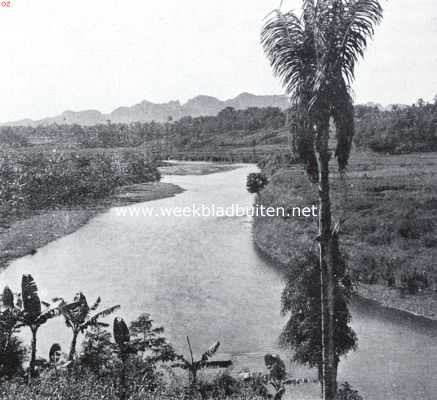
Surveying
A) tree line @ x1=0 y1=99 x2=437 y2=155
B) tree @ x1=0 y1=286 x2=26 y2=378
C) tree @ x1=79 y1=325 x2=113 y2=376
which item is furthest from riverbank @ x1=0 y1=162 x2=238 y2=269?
tree line @ x1=0 y1=99 x2=437 y2=155

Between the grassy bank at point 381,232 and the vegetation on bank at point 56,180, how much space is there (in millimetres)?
27189

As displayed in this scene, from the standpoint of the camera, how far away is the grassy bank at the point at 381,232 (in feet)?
90.6

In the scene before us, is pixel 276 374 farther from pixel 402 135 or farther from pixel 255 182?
pixel 402 135

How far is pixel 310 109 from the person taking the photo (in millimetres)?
11016

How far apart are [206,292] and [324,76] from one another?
2164 centimetres

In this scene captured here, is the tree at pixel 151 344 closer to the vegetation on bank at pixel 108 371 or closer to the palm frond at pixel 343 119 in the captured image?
the vegetation on bank at pixel 108 371

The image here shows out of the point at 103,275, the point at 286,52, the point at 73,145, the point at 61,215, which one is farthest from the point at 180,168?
the point at 286,52

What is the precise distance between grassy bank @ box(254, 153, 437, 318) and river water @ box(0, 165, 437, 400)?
1547 mm

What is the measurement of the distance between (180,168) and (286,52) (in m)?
104

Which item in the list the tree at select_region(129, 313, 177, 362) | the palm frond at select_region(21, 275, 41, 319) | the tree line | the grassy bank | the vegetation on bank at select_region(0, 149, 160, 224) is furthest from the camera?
the tree line

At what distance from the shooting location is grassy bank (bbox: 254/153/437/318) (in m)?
27.6

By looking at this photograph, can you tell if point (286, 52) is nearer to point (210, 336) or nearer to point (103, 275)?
point (210, 336)

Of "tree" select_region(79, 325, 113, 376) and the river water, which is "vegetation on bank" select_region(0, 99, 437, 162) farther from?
"tree" select_region(79, 325, 113, 376)

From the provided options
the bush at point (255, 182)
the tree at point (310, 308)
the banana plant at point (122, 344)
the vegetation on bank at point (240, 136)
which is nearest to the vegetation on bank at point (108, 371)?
the banana plant at point (122, 344)
